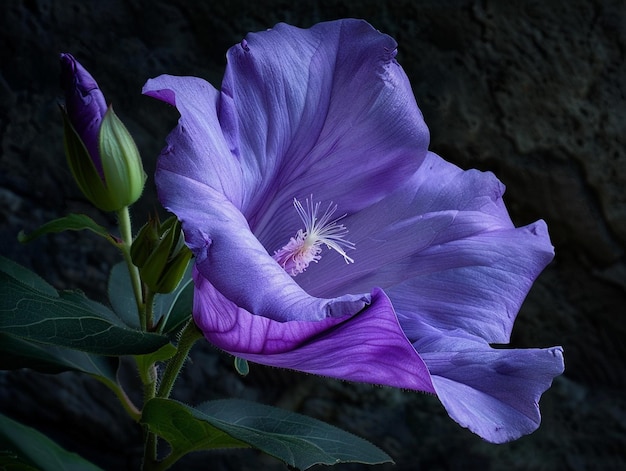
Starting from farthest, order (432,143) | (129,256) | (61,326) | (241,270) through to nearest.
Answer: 1. (432,143)
2. (129,256)
3. (61,326)
4. (241,270)

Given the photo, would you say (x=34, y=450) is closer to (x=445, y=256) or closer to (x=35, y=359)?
(x=35, y=359)

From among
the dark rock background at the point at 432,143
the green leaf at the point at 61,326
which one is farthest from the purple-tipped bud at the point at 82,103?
the dark rock background at the point at 432,143

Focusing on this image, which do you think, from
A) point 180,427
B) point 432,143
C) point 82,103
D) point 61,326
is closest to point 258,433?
point 180,427

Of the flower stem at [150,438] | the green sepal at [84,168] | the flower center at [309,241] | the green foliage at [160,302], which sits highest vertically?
the green sepal at [84,168]

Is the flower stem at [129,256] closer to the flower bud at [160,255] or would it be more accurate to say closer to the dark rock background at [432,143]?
the flower bud at [160,255]

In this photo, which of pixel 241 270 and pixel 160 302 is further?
pixel 160 302

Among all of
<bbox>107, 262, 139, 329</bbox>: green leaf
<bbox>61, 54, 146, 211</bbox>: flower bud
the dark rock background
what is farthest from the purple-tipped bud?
the dark rock background

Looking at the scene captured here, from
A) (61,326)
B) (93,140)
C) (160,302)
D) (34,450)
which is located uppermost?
(93,140)

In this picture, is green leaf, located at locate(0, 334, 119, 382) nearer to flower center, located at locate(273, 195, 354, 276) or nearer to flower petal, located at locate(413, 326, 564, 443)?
flower center, located at locate(273, 195, 354, 276)
